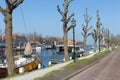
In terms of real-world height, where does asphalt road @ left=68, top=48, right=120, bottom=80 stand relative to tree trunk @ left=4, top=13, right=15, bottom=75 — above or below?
below

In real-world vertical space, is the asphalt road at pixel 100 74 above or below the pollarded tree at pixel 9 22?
below

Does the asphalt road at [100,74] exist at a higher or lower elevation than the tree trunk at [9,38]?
lower

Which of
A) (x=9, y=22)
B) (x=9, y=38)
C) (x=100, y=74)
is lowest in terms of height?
(x=100, y=74)

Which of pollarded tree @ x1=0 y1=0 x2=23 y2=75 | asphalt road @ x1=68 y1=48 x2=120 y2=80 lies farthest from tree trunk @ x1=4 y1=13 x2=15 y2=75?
asphalt road @ x1=68 y1=48 x2=120 y2=80

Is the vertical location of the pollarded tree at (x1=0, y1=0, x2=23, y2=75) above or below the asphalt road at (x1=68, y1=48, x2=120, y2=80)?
above

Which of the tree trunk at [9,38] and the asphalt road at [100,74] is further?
the tree trunk at [9,38]

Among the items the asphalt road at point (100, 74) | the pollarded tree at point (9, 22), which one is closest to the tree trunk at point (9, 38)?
the pollarded tree at point (9, 22)

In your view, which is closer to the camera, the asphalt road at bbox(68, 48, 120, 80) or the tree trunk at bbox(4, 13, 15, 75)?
the asphalt road at bbox(68, 48, 120, 80)

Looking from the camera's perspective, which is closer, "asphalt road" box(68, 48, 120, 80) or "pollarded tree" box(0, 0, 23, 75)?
"asphalt road" box(68, 48, 120, 80)

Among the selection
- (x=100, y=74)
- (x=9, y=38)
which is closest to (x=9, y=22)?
(x=9, y=38)

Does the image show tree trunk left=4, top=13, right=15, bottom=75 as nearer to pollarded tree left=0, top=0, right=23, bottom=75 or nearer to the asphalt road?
pollarded tree left=0, top=0, right=23, bottom=75

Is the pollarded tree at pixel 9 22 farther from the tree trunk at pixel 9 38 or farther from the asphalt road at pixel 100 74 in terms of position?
the asphalt road at pixel 100 74

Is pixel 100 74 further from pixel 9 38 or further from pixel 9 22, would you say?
pixel 9 22

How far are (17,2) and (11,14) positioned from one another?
1.07m
